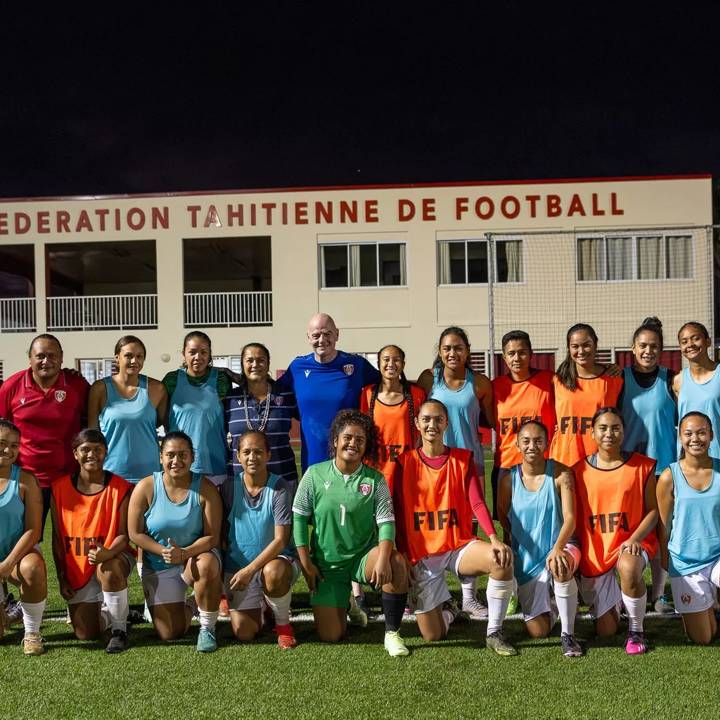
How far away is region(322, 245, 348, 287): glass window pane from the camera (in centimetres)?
1891

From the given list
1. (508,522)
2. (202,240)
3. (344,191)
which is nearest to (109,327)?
(202,240)

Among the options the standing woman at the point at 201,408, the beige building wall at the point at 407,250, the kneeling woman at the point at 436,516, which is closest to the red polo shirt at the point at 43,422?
the standing woman at the point at 201,408

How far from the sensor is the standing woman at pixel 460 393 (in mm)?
4836

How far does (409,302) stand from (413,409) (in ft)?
45.8

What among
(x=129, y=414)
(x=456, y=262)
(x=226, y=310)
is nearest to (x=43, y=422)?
(x=129, y=414)

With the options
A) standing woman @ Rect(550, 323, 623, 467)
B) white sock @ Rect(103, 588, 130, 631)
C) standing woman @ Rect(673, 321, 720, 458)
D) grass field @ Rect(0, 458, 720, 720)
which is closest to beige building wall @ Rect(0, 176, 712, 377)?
standing woman @ Rect(673, 321, 720, 458)

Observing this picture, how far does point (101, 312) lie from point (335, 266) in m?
6.19

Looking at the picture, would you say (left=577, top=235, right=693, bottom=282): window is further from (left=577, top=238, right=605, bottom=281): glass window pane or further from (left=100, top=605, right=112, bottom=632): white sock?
(left=100, top=605, right=112, bottom=632): white sock

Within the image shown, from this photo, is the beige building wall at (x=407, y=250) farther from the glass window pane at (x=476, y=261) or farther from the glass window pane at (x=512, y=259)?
the glass window pane at (x=476, y=261)

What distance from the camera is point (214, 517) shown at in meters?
4.16

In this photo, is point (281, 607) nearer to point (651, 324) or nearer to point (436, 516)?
point (436, 516)

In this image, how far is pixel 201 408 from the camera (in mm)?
4805

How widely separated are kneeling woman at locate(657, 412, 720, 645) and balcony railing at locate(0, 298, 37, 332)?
18915 millimetres

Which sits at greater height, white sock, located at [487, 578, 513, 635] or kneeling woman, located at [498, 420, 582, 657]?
kneeling woman, located at [498, 420, 582, 657]
